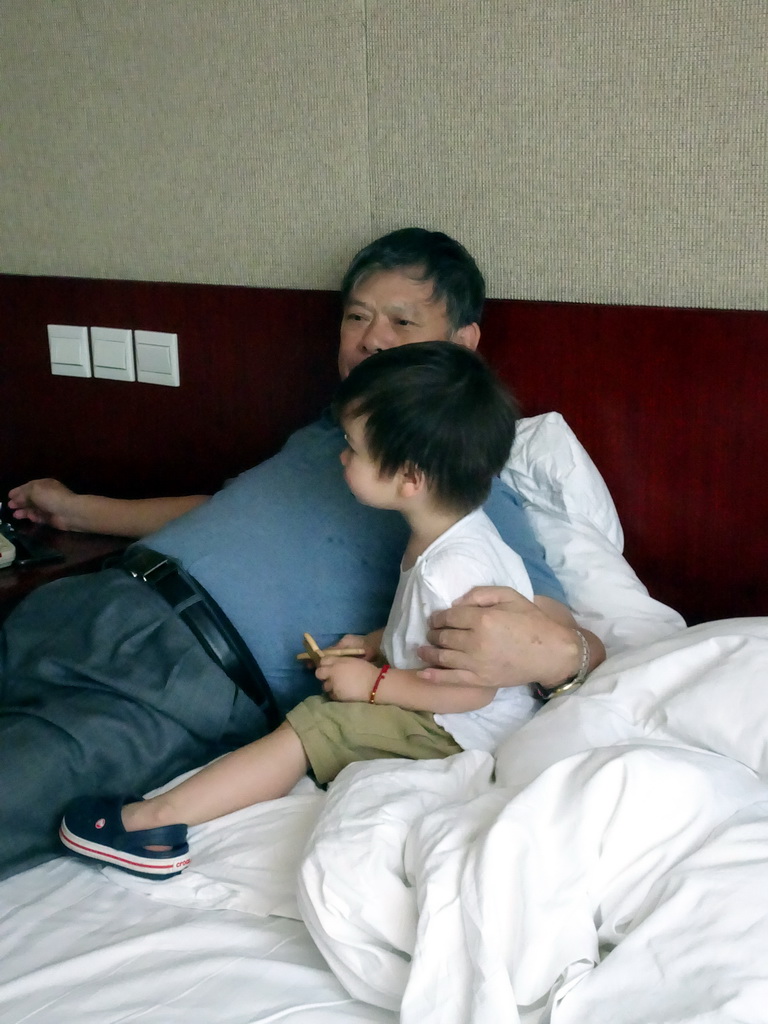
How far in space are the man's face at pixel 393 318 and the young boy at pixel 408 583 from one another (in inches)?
9.0

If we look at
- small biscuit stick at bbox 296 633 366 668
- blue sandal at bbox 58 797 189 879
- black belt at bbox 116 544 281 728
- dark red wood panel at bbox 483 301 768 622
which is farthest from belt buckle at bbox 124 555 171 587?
dark red wood panel at bbox 483 301 768 622

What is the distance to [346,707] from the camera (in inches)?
43.2

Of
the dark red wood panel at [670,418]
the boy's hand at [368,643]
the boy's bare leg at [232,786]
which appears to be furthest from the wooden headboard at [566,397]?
the boy's bare leg at [232,786]

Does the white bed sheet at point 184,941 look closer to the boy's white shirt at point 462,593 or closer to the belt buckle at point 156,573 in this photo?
the boy's white shirt at point 462,593

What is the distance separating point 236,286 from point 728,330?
0.82 metres

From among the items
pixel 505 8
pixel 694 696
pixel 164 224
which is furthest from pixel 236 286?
pixel 694 696

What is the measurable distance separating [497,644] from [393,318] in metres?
0.54

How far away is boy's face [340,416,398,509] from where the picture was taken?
1096 millimetres

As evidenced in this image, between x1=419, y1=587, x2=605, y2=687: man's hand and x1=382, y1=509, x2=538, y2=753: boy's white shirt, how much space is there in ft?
0.07

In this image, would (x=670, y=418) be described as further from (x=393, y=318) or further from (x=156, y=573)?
(x=156, y=573)

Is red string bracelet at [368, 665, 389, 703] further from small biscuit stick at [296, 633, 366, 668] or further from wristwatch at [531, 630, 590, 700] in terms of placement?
wristwatch at [531, 630, 590, 700]

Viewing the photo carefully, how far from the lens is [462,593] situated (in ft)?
3.51

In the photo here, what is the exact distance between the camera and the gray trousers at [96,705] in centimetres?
104

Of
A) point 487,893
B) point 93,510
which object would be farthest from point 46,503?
point 487,893
